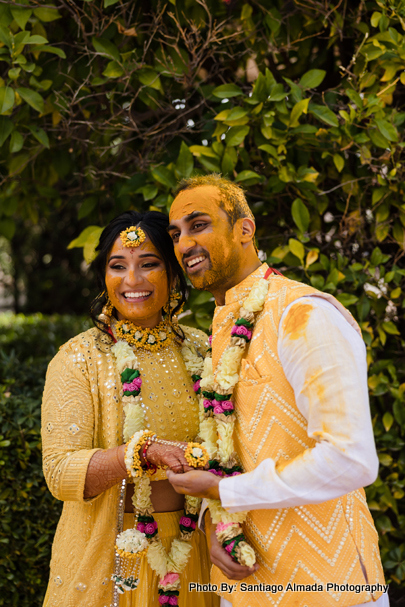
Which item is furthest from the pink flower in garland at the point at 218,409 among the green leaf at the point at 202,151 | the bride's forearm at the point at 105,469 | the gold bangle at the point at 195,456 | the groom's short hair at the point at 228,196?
the green leaf at the point at 202,151

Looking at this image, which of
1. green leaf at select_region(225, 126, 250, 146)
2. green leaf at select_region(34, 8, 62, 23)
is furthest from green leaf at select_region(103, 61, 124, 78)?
green leaf at select_region(225, 126, 250, 146)

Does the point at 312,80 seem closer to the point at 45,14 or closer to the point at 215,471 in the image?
the point at 45,14

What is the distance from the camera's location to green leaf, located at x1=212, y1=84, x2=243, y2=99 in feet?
8.80

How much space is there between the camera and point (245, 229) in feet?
6.18

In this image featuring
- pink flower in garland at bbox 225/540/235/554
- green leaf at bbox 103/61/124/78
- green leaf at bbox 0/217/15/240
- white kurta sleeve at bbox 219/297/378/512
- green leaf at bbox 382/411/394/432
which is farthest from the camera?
green leaf at bbox 0/217/15/240

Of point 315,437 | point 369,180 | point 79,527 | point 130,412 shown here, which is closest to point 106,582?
point 79,527

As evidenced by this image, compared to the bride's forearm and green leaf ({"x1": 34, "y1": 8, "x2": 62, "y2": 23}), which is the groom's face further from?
green leaf ({"x1": 34, "y1": 8, "x2": 62, "y2": 23})

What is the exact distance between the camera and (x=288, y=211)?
3.12 metres

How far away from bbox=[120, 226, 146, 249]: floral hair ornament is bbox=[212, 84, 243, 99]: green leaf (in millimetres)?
971

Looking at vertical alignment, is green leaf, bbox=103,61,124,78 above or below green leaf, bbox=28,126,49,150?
above

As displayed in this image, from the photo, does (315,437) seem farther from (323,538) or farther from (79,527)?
(79,527)

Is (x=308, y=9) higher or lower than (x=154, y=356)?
higher

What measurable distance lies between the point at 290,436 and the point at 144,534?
0.73 m

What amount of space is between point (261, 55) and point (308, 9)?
13.5 inches
